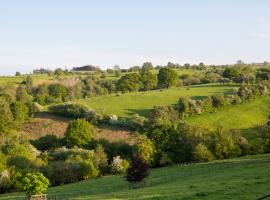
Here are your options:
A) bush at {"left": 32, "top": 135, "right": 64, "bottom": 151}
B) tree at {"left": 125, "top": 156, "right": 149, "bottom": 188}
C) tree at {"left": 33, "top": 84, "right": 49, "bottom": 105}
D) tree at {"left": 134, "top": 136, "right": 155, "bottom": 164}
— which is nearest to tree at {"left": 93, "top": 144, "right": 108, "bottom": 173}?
tree at {"left": 134, "top": 136, "right": 155, "bottom": 164}

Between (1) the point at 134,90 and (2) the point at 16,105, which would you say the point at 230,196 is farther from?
(1) the point at 134,90

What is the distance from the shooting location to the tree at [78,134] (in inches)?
3942

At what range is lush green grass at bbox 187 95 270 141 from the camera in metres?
113

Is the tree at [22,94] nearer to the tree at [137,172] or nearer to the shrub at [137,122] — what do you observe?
the shrub at [137,122]

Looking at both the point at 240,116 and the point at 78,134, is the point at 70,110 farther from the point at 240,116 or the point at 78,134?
the point at 240,116

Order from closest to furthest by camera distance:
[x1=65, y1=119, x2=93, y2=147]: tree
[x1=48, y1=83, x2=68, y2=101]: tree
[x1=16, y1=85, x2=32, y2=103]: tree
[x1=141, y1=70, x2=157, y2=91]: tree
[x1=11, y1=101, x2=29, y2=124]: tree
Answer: [x1=65, y1=119, x2=93, y2=147]: tree, [x1=11, y1=101, x2=29, y2=124]: tree, [x1=16, y1=85, x2=32, y2=103]: tree, [x1=48, y1=83, x2=68, y2=101]: tree, [x1=141, y1=70, x2=157, y2=91]: tree

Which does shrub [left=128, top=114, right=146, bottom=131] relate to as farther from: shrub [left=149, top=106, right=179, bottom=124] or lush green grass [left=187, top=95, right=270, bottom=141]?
lush green grass [left=187, top=95, right=270, bottom=141]

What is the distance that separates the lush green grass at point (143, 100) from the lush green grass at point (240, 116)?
27.9 feet

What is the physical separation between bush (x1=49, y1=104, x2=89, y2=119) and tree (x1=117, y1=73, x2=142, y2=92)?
34958 mm

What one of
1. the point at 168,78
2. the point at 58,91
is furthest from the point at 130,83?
the point at 58,91

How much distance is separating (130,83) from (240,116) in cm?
4821

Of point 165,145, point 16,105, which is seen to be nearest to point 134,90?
point 16,105

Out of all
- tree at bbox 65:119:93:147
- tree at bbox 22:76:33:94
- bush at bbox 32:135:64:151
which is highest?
tree at bbox 22:76:33:94

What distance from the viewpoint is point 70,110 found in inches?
4806
